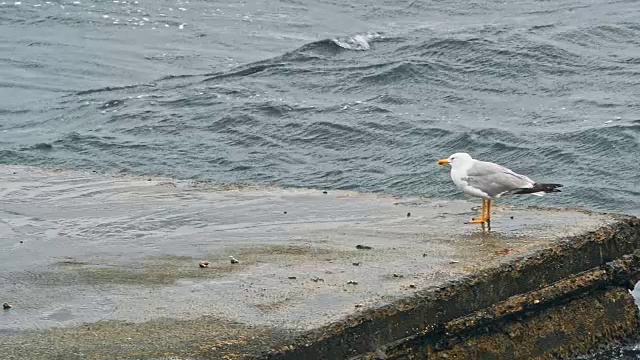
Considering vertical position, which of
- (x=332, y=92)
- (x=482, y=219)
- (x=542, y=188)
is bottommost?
(x=332, y=92)

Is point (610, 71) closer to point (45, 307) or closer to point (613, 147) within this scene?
point (613, 147)

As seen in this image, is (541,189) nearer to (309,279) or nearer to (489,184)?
(489,184)

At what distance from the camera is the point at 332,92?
47.3ft

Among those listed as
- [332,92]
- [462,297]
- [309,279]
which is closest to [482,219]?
[462,297]

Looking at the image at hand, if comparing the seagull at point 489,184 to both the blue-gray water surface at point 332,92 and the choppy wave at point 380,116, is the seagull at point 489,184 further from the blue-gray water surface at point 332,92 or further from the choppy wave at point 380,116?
the choppy wave at point 380,116

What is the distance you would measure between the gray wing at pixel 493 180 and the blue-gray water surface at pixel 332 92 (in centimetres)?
255

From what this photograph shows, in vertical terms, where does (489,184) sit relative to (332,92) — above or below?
above

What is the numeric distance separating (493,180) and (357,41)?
10250 mm

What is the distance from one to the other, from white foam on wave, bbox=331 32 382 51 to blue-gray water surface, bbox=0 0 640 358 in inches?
1.3

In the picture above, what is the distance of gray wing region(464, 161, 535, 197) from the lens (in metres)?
6.85

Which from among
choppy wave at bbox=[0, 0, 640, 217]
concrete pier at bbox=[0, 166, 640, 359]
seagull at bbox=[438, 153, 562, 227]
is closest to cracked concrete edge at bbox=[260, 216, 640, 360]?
concrete pier at bbox=[0, 166, 640, 359]

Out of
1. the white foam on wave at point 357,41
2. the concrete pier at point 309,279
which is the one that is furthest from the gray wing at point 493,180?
the white foam on wave at point 357,41

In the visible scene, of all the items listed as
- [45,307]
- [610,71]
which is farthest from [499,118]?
[45,307]

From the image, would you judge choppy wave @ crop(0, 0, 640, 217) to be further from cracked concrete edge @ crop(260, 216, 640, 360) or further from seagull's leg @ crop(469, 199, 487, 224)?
cracked concrete edge @ crop(260, 216, 640, 360)
